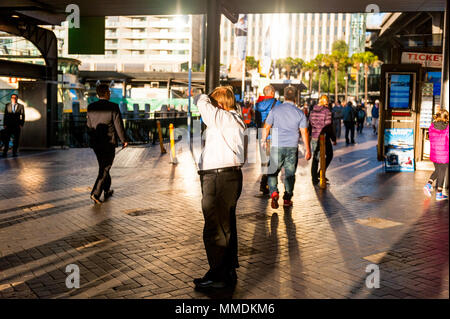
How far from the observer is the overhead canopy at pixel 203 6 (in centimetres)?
1341

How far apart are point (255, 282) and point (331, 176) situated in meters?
8.08

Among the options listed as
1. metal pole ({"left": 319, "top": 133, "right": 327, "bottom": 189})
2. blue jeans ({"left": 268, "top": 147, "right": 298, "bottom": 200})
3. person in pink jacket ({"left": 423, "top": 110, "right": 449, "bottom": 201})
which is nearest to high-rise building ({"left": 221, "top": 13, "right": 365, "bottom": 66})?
metal pole ({"left": 319, "top": 133, "right": 327, "bottom": 189})

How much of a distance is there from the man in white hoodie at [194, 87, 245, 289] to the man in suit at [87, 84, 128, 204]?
4062mm

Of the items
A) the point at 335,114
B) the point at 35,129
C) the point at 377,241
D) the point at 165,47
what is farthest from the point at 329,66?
the point at 377,241

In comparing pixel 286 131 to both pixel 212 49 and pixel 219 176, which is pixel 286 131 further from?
pixel 219 176

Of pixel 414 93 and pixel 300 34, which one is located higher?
pixel 300 34

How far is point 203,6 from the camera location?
1430cm

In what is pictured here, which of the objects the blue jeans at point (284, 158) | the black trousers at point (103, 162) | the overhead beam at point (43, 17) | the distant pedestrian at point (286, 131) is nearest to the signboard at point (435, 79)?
the distant pedestrian at point (286, 131)

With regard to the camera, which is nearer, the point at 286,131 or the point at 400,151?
the point at 286,131

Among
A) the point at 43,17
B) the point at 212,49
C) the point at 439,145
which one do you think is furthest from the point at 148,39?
the point at 439,145

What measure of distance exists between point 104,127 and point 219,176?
4488 mm

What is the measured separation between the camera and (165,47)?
11769cm

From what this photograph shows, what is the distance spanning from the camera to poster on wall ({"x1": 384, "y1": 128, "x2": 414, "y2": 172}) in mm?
13672
